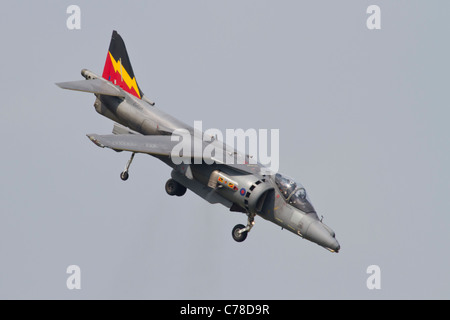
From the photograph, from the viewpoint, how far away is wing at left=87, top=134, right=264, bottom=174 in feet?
164

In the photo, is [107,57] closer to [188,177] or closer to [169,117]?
[169,117]

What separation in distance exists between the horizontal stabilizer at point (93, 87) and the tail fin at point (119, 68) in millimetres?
534

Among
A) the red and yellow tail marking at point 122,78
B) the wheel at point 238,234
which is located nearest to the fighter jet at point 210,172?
the wheel at point 238,234

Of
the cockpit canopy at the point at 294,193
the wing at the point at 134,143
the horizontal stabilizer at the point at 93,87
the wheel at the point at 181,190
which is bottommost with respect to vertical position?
the cockpit canopy at the point at 294,193

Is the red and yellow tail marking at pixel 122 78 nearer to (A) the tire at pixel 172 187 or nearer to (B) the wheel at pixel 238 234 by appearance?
(A) the tire at pixel 172 187

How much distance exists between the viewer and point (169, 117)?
54.0 meters

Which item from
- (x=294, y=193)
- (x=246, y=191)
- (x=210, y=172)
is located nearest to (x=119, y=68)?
(x=210, y=172)

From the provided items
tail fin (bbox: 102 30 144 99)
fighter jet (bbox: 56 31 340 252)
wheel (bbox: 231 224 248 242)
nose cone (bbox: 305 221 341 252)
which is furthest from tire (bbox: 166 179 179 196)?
nose cone (bbox: 305 221 341 252)

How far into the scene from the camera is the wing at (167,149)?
164 feet

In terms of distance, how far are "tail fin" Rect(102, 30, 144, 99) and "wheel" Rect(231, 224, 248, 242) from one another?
10.1 meters

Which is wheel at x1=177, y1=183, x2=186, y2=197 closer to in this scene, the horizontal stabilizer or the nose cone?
the horizontal stabilizer

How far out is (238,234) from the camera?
50094 mm
